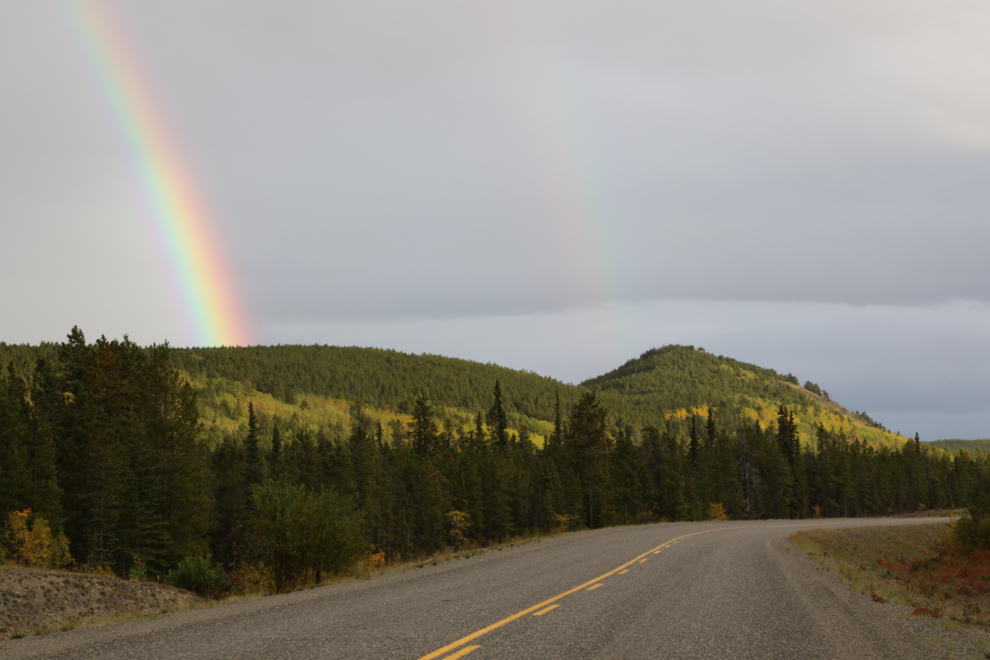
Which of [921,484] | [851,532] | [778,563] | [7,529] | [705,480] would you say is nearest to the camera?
[778,563]

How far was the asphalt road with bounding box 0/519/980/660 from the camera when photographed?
809 centimetres

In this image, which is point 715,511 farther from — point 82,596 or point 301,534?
point 82,596

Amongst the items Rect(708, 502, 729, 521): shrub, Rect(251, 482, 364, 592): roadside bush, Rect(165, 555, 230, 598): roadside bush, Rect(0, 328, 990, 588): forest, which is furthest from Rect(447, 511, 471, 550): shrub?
Rect(251, 482, 364, 592): roadside bush

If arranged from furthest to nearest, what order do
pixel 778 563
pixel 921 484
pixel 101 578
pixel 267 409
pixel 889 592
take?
pixel 267 409 < pixel 921 484 < pixel 778 563 < pixel 101 578 < pixel 889 592

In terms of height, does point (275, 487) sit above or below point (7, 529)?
above

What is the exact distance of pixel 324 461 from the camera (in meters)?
83.3

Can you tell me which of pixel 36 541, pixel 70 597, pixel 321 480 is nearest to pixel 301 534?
pixel 70 597

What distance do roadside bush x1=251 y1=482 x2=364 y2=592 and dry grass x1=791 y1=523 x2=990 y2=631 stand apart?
525 inches

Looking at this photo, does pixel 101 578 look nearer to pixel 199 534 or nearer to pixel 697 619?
pixel 697 619

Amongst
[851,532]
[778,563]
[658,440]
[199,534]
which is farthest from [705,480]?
[778,563]

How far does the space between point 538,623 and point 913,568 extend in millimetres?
28788

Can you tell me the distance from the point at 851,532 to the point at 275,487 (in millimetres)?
42391

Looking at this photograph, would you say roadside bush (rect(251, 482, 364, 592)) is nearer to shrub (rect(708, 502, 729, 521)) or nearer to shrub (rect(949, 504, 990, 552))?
Answer: shrub (rect(949, 504, 990, 552))

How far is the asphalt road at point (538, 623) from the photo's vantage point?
8.09m
